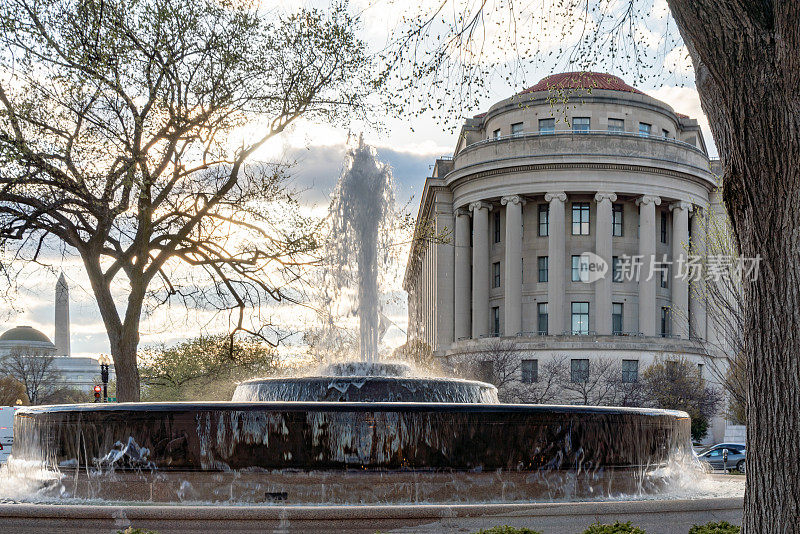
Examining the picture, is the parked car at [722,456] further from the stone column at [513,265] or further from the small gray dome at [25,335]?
the small gray dome at [25,335]

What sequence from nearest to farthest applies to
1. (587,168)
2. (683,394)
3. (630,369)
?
(683,394), (630,369), (587,168)

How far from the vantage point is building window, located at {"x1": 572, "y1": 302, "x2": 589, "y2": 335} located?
6750 cm

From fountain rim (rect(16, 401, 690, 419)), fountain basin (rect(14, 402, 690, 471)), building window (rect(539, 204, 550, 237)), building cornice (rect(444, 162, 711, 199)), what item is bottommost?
fountain basin (rect(14, 402, 690, 471))

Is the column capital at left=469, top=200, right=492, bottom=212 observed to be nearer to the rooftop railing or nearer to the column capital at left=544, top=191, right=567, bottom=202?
the rooftop railing

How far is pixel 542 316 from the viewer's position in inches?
2685

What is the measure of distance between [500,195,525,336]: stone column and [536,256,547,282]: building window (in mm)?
2346

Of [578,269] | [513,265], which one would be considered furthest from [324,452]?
[578,269]

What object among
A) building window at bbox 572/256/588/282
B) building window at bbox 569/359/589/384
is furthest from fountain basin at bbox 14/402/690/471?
building window at bbox 572/256/588/282

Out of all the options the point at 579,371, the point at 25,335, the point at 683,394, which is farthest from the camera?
the point at 25,335

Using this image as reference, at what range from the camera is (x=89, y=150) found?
65.8 feet

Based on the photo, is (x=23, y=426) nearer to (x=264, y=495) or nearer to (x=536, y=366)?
(x=264, y=495)

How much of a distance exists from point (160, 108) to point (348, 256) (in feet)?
20.9

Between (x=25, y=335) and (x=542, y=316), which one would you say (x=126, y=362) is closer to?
(x=542, y=316)

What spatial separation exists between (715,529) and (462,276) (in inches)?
2529
